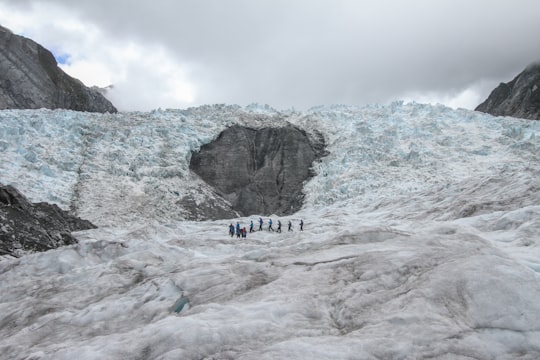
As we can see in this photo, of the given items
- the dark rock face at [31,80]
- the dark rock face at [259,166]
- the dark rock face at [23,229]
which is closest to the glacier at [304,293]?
the dark rock face at [23,229]

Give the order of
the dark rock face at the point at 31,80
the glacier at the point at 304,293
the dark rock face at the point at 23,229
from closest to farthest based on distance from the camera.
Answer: the glacier at the point at 304,293 → the dark rock face at the point at 23,229 → the dark rock face at the point at 31,80

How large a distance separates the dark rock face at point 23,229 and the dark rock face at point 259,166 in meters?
26.9

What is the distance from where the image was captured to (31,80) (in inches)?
2532

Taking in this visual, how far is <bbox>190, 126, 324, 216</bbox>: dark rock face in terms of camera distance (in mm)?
49250

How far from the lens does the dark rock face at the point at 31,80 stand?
61119 millimetres

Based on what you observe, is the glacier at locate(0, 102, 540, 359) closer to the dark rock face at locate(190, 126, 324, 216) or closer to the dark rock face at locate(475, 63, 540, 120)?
the dark rock face at locate(190, 126, 324, 216)

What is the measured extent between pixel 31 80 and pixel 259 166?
3809cm

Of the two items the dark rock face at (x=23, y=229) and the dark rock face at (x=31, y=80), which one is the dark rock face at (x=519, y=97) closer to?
the dark rock face at (x=23, y=229)

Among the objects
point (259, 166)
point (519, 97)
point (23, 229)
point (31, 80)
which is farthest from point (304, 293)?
point (519, 97)

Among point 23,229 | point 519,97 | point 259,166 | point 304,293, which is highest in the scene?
point 519,97

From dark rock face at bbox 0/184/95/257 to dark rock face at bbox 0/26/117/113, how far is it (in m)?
44.7

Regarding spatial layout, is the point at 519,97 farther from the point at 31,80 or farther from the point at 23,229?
the point at 23,229

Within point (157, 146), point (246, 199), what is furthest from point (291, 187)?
point (157, 146)

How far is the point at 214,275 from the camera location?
390 inches
